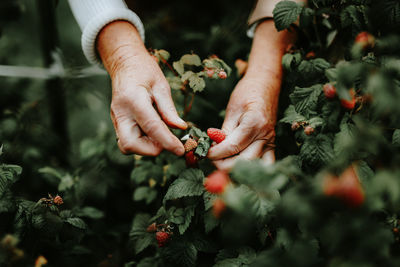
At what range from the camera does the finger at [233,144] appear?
1.15 meters

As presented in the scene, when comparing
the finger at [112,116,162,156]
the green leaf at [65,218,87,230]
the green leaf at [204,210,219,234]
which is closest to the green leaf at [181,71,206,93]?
the finger at [112,116,162,156]

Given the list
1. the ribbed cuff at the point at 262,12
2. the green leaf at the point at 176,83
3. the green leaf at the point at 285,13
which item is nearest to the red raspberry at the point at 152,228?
the green leaf at the point at 176,83

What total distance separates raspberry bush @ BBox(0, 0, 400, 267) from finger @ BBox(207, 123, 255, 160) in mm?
40

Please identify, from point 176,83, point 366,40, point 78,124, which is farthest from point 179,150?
point 78,124

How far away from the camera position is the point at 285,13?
1.22 metres

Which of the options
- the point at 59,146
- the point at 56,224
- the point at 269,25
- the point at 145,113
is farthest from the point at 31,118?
the point at 269,25

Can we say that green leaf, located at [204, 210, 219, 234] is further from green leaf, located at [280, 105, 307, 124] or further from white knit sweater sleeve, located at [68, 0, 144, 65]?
white knit sweater sleeve, located at [68, 0, 144, 65]

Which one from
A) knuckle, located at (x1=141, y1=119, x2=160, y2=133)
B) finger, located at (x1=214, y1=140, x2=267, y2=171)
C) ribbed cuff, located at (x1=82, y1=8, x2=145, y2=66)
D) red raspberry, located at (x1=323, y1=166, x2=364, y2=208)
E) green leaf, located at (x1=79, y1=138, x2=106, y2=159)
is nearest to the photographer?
red raspberry, located at (x1=323, y1=166, x2=364, y2=208)

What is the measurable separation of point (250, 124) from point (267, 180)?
53 centimetres

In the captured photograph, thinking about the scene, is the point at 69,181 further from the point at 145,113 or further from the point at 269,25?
the point at 269,25

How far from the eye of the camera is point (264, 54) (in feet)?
4.78

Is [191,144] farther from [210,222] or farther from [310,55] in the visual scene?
[310,55]

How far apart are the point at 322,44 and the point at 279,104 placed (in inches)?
14.0

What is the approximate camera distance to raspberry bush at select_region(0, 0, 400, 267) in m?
0.65
